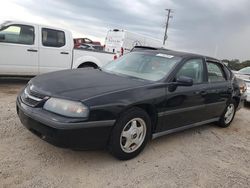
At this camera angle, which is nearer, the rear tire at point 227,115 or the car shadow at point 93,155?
the car shadow at point 93,155

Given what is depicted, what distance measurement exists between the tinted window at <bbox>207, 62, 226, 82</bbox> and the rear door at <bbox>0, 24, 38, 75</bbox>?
15.6 feet

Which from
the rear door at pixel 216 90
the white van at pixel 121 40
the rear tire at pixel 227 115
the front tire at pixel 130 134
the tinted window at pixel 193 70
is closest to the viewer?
the front tire at pixel 130 134

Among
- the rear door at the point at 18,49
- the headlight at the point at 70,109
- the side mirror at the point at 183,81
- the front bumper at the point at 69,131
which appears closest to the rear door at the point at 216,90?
the side mirror at the point at 183,81

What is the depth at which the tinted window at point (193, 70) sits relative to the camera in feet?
14.1

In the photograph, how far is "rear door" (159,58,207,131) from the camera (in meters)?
3.97

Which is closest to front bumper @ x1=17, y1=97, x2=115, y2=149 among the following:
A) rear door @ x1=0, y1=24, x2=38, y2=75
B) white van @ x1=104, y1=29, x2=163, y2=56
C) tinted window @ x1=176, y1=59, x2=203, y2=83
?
tinted window @ x1=176, y1=59, x2=203, y2=83

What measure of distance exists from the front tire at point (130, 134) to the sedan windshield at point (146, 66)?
2.37 ft

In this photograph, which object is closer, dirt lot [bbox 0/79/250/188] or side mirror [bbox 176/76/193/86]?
dirt lot [bbox 0/79/250/188]

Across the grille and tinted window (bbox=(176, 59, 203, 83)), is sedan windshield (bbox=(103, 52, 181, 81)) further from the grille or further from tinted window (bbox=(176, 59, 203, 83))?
the grille

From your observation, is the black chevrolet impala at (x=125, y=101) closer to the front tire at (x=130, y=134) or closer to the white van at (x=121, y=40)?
the front tire at (x=130, y=134)

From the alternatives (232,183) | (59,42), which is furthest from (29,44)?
(232,183)

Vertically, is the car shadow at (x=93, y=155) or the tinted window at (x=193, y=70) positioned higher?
the tinted window at (x=193, y=70)

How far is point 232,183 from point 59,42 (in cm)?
617

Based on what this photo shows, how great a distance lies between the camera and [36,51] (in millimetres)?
7422
